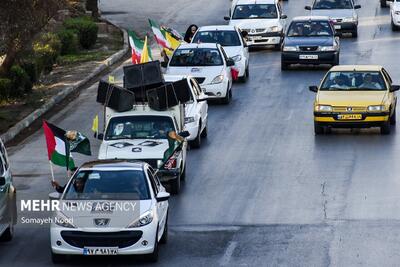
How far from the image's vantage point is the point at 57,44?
42.8 meters

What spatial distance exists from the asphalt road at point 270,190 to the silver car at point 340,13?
33.4 feet

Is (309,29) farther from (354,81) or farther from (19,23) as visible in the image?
(19,23)

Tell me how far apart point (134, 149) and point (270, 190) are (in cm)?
263

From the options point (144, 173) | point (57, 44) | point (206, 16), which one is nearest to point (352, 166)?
point (144, 173)

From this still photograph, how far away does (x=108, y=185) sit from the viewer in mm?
18469

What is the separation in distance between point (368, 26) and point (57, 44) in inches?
586

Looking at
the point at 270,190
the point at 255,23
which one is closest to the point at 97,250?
the point at 270,190

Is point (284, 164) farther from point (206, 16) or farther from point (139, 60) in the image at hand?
point (206, 16)

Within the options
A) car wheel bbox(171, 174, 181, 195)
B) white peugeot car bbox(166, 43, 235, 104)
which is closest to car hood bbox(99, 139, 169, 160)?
car wheel bbox(171, 174, 181, 195)

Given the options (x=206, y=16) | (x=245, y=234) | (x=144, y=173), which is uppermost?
(x=144, y=173)

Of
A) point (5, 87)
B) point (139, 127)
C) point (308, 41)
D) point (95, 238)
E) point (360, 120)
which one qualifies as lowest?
point (308, 41)

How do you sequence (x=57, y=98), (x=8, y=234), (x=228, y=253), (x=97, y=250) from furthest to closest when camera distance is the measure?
1. (x=57, y=98)
2. (x=8, y=234)
3. (x=228, y=253)
4. (x=97, y=250)

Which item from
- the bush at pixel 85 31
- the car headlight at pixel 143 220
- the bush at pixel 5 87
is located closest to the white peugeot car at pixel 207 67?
the bush at pixel 5 87

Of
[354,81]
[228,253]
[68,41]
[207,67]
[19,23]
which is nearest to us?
[228,253]
